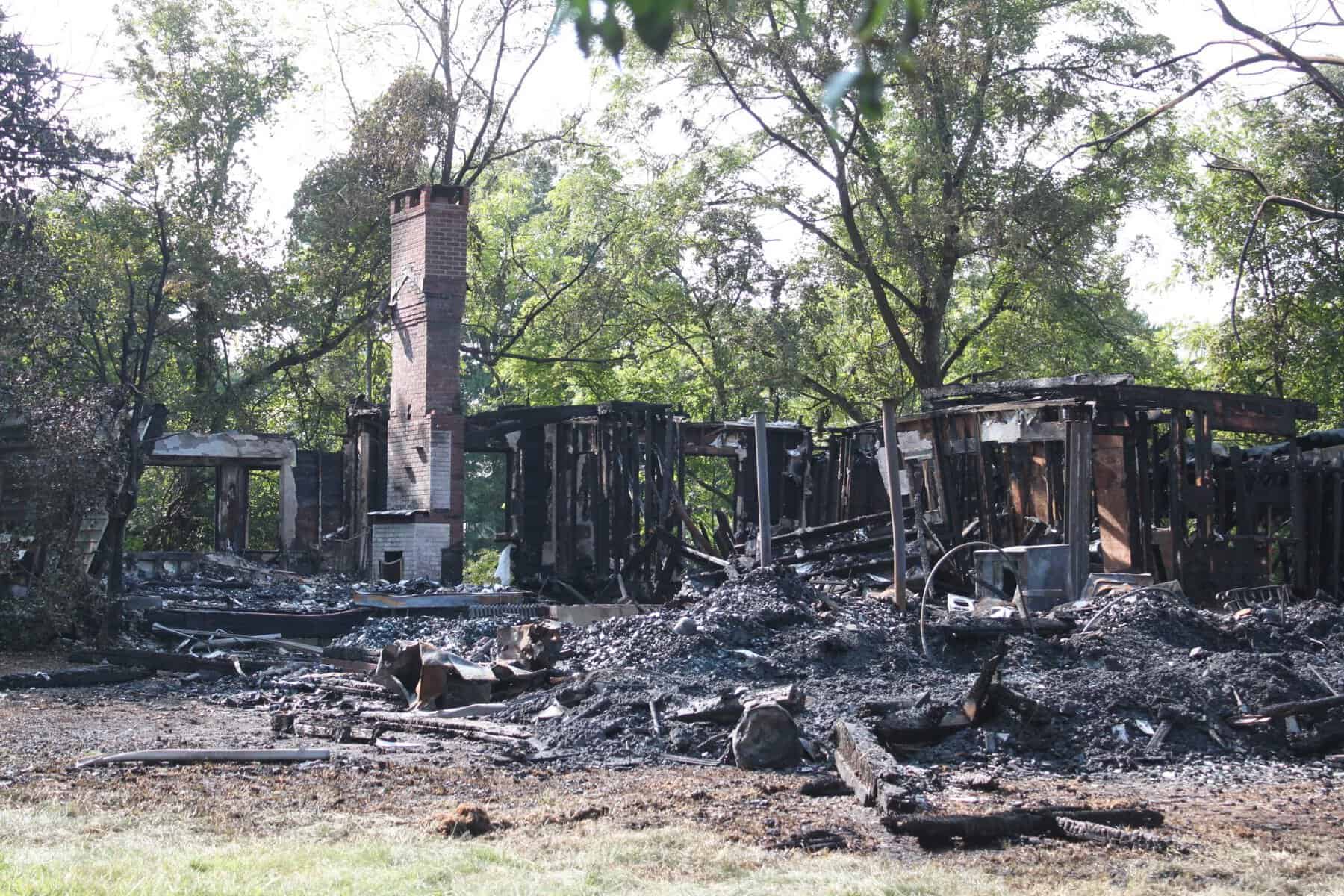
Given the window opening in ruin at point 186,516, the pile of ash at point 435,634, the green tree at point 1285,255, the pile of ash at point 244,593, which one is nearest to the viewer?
the pile of ash at point 435,634

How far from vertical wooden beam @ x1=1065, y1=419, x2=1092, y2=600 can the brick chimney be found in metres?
10.6

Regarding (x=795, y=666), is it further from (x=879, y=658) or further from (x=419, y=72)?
(x=419, y=72)

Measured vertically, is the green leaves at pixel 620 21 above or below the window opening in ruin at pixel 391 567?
above

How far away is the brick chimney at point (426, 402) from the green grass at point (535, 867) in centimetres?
1629

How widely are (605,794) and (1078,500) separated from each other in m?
9.43

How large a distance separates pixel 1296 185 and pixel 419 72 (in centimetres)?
1905

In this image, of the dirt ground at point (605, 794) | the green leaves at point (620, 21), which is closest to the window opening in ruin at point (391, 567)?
the dirt ground at point (605, 794)

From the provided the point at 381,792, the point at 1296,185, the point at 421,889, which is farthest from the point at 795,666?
the point at 1296,185

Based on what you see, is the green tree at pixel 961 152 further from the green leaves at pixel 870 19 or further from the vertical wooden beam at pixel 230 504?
the green leaves at pixel 870 19

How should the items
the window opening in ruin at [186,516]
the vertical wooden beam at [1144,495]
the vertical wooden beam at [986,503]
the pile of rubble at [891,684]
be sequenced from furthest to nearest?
the window opening in ruin at [186,516]
the vertical wooden beam at [986,503]
the vertical wooden beam at [1144,495]
the pile of rubble at [891,684]

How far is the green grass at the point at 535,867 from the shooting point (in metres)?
5.13

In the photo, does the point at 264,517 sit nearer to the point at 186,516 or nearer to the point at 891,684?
the point at 186,516

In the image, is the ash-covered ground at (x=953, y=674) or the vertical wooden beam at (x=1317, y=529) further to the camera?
the vertical wooden beam at (x=1317, y=529)

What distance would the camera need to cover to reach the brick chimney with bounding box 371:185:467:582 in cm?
2258
